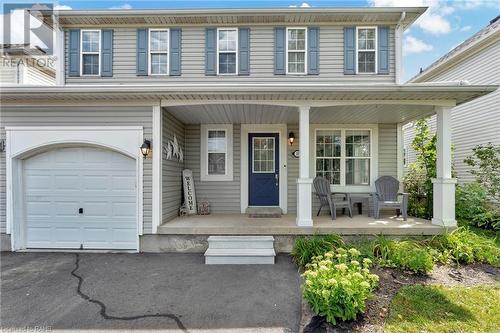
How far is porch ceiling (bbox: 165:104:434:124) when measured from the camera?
534 cm

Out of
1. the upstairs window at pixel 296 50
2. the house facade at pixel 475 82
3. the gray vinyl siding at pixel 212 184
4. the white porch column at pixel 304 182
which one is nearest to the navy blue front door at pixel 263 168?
the gray vinyl siding at pixel 212 184

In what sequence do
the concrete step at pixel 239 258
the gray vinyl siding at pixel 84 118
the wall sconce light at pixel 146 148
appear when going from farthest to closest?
the gray vinyl siding at pixel 84 118, the wall sconce light at pixel 146 148, the concrete step at pixel 239 258

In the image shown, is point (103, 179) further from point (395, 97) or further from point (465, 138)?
point (465, 138)

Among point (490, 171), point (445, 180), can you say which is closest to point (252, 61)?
point (445, 180)

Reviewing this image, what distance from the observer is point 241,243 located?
4.73 metres

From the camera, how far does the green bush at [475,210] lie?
591cm

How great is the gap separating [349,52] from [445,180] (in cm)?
411

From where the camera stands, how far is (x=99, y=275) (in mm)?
4043

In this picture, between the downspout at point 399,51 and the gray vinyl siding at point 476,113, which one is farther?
the gray vinyl siding at point 476,113

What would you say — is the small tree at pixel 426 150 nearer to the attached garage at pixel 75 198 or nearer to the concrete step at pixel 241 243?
the concrete step at pixel 241 243

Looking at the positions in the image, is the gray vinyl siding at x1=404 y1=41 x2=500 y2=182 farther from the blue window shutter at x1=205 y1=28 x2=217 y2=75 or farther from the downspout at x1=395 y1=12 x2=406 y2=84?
the blue window shutter at x1=205 y1=28 x2=217 y2=75

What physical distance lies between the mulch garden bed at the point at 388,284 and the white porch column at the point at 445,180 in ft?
3.31

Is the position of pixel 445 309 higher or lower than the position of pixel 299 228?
lower

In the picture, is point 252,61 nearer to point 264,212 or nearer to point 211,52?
point 211,52
